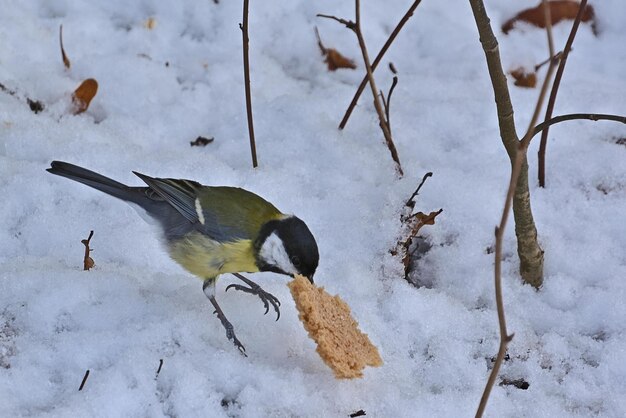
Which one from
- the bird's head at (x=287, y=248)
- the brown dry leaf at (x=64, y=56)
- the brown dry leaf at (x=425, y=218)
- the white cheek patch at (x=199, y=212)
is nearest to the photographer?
the bird's head at (x=287, y=248)

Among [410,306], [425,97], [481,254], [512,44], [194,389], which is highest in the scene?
[512,44]

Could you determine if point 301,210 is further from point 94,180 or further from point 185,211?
point 94,180

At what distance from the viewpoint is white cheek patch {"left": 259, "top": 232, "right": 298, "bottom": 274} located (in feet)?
8.59

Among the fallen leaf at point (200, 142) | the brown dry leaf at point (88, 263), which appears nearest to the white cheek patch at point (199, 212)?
the brown dry leaf at point (88, 263)

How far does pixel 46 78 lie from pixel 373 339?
6.68 feet

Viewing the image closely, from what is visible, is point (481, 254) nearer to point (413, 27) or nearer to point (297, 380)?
point (297, 380)

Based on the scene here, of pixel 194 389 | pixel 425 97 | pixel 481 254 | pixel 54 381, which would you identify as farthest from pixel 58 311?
pixel 425 97

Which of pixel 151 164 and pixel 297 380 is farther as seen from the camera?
pixel 151 164

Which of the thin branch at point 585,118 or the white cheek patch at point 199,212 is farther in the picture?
the white cheek patch at point 199,212

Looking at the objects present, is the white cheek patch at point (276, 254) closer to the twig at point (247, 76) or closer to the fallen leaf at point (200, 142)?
the twig at point (247, 76)

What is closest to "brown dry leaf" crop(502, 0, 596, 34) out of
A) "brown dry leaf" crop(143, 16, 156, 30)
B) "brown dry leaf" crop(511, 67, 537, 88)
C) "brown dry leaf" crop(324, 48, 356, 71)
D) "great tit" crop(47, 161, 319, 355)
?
"brown dry leaf" crop(511, 67, 537, 88)

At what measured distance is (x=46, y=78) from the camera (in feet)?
12.1

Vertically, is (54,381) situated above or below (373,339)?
below

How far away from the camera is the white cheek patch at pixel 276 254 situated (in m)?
2.62
